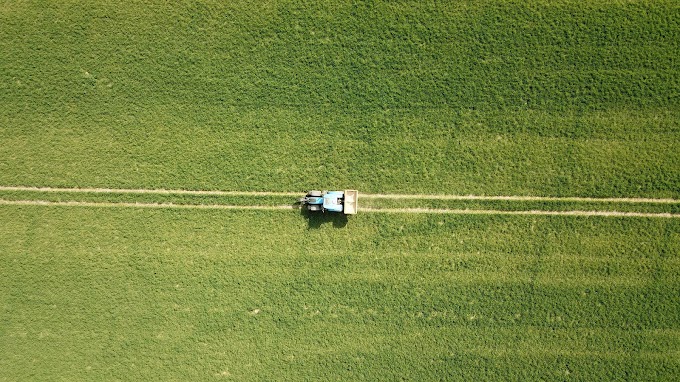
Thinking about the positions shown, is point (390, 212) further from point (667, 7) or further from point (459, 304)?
point (667, 7)

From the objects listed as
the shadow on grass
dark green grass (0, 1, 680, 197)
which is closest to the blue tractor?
the shadow on grass

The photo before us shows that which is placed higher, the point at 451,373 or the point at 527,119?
the point at 527,119

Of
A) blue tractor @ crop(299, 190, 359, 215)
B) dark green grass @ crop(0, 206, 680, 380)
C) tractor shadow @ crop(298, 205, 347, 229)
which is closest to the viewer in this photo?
blue tractor @ crop(299, 190, 359, 215)

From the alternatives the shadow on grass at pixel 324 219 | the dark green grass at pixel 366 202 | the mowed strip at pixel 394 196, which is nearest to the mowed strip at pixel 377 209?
the dark green grass at pixel 366 202

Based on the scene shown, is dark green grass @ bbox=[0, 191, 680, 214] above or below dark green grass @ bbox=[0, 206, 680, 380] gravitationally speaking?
above

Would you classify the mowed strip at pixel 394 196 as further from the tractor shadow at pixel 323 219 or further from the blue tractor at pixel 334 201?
the tractor shadow at pixel 323 219

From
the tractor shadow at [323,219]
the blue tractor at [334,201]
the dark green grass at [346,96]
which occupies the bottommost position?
the tractor shadow at [323,219]

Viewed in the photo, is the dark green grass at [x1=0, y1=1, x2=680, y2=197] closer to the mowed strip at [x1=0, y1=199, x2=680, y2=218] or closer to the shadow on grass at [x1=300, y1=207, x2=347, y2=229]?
the mowed strip at [x1=0, y1=199, x2=680, y2=218]

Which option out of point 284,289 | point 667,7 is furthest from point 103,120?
point 667,7

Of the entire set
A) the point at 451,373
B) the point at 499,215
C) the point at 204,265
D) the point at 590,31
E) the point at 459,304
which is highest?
the point at 590,31
